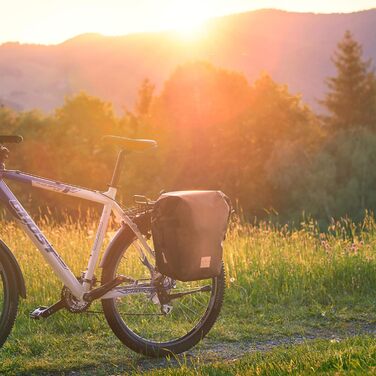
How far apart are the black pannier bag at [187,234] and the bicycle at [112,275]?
1.01 feet

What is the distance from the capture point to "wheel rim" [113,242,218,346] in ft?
19.3

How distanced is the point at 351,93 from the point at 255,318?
4543 cm

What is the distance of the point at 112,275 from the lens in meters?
5.70

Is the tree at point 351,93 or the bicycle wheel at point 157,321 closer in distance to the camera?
the bicycle wheel at point 157,321

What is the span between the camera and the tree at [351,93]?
49.6 m

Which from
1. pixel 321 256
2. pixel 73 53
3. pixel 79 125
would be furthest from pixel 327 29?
pixel 321 256

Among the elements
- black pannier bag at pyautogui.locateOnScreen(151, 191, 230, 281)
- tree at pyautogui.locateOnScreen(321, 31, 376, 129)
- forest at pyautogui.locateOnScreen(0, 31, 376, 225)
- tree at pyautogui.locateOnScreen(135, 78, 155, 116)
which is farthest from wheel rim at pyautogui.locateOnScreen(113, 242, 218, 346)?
tree at pyautogui.locateOnScreen(135, 78, 155, 116)

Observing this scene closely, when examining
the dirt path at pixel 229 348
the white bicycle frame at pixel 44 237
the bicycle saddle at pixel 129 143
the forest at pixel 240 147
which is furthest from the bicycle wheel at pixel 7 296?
the forest at pixel 240 147

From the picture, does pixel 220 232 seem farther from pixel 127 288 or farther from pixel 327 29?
pixel 327 29

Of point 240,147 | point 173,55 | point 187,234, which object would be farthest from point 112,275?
point 173,55

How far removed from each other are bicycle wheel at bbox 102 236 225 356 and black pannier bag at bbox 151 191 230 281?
44 centimetres

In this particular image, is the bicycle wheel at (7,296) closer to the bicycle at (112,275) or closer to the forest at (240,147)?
the bicycle at (112,275)

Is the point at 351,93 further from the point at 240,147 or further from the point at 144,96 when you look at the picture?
the point at 144,96

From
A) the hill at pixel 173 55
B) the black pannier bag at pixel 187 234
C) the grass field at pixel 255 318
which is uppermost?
the black pannier bag at pixel 187 234
